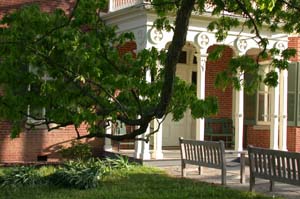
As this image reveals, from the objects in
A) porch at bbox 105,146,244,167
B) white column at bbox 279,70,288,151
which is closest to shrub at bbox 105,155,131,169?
porch at bbox 105,146,244,167

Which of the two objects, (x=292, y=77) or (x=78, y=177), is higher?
(x=292, y=77)

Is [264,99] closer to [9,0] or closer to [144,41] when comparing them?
[144,41]

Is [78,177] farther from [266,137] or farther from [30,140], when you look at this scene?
[266,137]

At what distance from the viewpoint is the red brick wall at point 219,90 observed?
1742cm

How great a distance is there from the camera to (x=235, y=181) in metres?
11.4

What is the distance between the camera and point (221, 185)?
418 inches

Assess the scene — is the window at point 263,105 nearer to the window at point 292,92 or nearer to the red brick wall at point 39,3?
the window at point 292,92

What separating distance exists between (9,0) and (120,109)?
9.62 meters

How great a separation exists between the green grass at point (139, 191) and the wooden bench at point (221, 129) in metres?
5.95

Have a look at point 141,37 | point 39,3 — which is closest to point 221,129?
point 141,37

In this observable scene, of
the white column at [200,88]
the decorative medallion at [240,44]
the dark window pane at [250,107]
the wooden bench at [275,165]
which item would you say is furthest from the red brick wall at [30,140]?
the wooden bench at [275,165]

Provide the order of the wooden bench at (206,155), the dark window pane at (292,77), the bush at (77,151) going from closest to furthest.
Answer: the wooden bench at (206,155) < the bush at (77,151) < the dark window pane at (292,77)

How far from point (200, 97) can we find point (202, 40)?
5.01 ft

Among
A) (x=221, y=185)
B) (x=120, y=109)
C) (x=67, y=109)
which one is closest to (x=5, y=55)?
(x=67, y=109)
